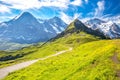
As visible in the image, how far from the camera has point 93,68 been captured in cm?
7969

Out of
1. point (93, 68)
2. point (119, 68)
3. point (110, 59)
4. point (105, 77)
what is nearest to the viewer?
point (105, 77)

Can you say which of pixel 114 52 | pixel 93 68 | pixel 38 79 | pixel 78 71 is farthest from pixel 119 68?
pixel 38 79

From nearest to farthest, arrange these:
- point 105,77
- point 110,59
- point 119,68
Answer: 1. point 105,77
2. point 119,68
3. point 110,59

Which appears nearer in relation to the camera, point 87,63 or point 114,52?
point 87,63

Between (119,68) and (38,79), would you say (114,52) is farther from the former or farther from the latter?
(38,79)

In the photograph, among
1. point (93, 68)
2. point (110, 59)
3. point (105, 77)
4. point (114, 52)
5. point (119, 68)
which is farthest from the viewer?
point (114, 52)

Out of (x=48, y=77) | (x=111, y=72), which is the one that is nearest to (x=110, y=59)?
(x=111, y=72)

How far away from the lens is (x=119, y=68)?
74.4 metres

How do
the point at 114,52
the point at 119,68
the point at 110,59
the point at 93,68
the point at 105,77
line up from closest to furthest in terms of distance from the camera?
the point at 105,77, the point at 119,68, the point at 93,68, the point at 110,59, the point at 114,52

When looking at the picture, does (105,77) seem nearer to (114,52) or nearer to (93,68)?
(93,68)

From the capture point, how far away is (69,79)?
7612 cm

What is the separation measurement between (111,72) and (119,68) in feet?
12.4

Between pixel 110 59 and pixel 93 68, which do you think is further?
pixel 110 59

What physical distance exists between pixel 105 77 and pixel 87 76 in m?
6.19
